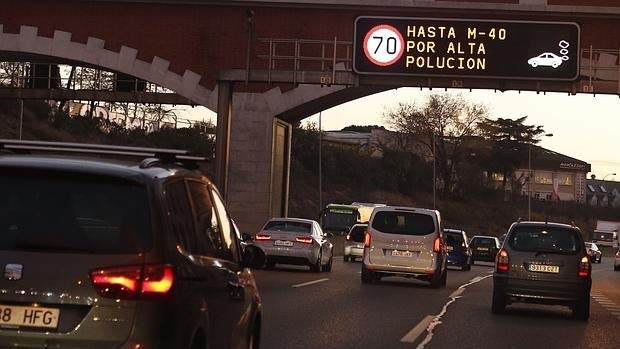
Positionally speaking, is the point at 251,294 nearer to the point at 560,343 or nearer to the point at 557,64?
the point at 560,343

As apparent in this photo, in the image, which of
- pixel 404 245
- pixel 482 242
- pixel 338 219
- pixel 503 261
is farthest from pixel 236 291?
pixel 338 219

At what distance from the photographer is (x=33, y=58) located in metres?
35.2

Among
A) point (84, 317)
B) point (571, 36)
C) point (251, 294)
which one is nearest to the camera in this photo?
point (84, 317)

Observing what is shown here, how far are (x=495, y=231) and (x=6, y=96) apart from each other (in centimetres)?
6266

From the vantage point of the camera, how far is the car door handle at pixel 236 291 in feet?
23.8

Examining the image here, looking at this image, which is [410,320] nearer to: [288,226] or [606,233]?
[288,226]

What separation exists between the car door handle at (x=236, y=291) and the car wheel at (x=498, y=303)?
10981 mm

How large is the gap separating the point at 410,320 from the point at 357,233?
28.6 metres

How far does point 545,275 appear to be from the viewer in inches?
701

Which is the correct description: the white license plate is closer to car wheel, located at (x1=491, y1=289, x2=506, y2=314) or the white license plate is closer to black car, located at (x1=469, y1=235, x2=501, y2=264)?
car wheel, located at (x1=491, y1=289, x2=506, y2=314)

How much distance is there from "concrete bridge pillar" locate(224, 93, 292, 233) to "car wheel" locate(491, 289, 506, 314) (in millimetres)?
15876

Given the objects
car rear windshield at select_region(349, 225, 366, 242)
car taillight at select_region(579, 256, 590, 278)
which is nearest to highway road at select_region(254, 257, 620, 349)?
car taillight at select_region(579, 256, 590, 278)

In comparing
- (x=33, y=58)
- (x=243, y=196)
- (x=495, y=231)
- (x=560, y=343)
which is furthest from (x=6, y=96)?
(x=495, y=231)

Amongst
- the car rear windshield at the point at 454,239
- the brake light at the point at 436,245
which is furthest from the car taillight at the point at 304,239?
the car rear windshield at the point at 454,239
